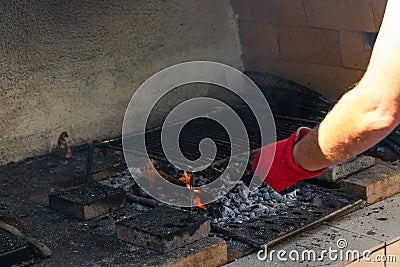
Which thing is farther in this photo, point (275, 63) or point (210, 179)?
point (275, 63)

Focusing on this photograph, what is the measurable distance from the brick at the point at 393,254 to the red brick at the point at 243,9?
6.43ft

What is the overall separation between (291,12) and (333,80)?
0.45m

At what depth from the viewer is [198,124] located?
4102 millimetres

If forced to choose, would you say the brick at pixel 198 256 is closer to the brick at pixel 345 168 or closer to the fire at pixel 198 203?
the fire at pixel 198 203

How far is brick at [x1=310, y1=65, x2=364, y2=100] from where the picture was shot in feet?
13.1

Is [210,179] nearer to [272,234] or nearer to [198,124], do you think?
[272,234]

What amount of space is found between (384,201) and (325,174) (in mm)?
274

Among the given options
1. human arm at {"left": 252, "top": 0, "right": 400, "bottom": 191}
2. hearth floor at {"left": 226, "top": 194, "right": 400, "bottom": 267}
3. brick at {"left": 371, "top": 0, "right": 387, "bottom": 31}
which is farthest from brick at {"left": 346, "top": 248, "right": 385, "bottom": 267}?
brick at {"left": 371, "top": 0, "right": 387, "bottom": 31}

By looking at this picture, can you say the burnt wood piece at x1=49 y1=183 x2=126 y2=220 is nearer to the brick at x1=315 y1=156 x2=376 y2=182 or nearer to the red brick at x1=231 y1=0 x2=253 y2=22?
the brick at x1=315 y1=156 x2=376 y2=182

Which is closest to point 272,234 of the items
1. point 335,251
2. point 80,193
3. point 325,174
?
point 335,251

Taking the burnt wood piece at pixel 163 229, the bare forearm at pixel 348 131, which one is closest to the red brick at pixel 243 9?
the burnt wood piece at pixel 163 229

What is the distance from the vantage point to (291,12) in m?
4.15

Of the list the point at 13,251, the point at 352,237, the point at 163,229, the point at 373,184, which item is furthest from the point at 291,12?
the point at 13,251

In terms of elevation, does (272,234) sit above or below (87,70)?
below
